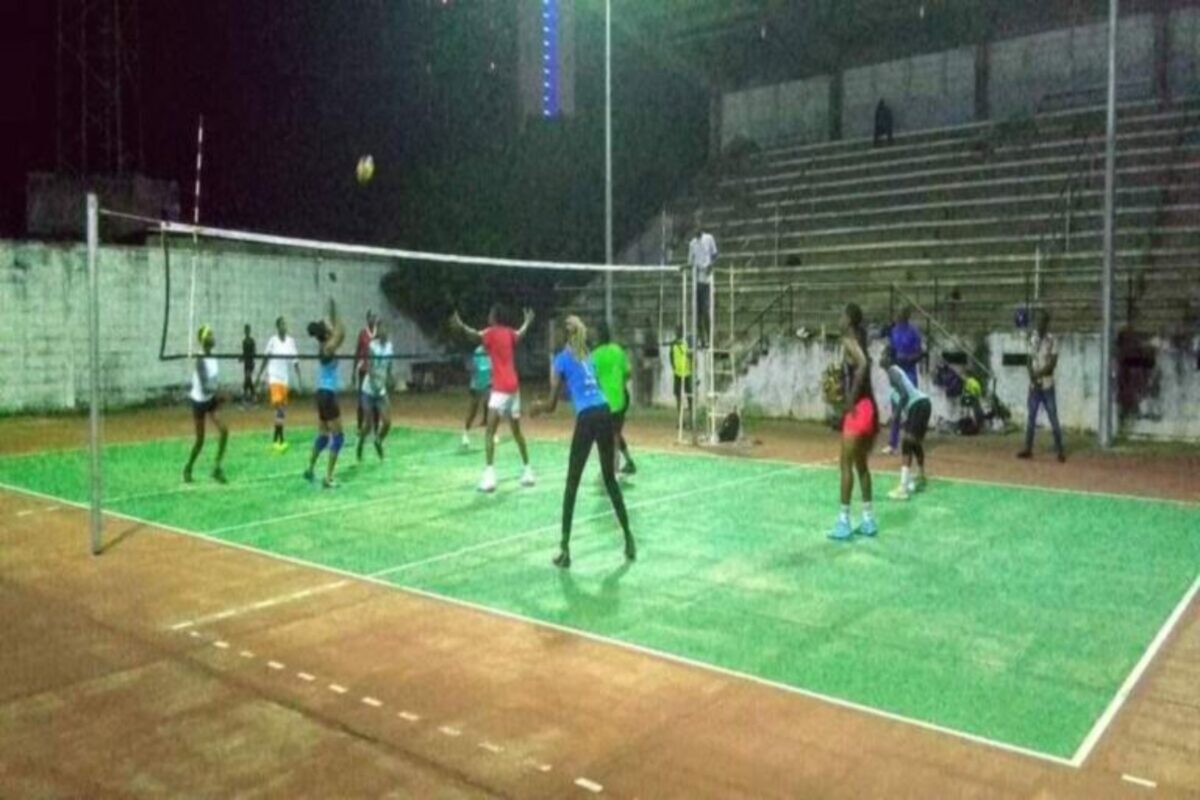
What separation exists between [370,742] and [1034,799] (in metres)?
3.18

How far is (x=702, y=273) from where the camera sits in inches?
→ 671

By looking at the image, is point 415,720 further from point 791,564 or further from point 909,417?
point 909,417

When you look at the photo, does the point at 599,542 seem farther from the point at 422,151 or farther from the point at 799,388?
the point at 422,151

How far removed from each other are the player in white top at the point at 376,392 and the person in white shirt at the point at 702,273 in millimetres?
4761

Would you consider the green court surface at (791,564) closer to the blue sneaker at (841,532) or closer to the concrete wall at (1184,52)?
the blue sneaker at (841,532)

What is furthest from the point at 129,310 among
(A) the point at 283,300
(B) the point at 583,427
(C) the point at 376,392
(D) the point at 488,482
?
(B) the point at 583,427

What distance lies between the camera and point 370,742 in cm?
537

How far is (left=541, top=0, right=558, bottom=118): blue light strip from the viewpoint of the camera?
26.1 meters

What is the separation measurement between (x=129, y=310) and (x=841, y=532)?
65.1 ft

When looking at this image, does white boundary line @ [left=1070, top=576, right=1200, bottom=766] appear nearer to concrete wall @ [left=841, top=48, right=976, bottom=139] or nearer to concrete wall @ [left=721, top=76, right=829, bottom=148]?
concrete wall @ [left=841, top=48, right=976, bottom=139]

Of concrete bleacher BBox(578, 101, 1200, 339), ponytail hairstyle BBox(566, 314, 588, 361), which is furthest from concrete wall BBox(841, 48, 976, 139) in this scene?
ponytail hairstyle BBox(566, 314, 588, 361)

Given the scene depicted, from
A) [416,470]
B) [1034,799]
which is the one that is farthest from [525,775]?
[416,470]

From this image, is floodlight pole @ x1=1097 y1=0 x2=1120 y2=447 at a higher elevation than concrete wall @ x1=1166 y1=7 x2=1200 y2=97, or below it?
below

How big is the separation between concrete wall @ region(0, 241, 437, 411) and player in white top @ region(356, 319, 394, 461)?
36.5 feet
